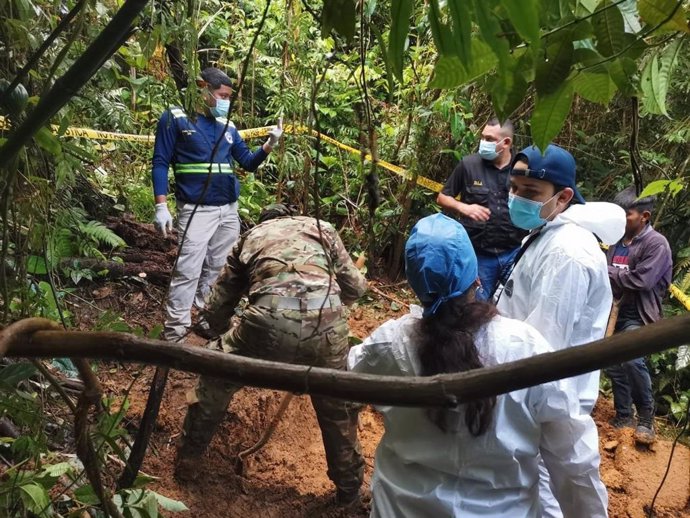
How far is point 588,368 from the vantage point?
2.01 ft

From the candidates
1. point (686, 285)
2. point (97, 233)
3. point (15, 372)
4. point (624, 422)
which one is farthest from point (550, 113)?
point (686, 285)

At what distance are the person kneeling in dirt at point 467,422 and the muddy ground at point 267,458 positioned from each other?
5.73 feet

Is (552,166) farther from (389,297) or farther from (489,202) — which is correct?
(389,297)

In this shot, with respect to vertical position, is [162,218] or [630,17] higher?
[630,17]

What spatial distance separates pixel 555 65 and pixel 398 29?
27cm

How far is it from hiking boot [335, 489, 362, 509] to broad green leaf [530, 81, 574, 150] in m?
2.73

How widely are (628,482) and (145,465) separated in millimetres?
3012

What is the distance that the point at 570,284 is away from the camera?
2.11 m

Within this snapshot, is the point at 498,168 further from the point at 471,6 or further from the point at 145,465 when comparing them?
the point at 471,6

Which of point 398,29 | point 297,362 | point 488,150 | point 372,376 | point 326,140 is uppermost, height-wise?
point 398,29

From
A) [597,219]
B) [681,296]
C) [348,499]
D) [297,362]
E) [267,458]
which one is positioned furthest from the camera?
[681,296]

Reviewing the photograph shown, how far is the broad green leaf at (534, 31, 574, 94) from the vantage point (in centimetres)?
90

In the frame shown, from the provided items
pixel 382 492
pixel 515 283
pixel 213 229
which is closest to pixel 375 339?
pixel 382 492

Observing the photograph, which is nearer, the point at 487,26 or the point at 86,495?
the point at 487,26
